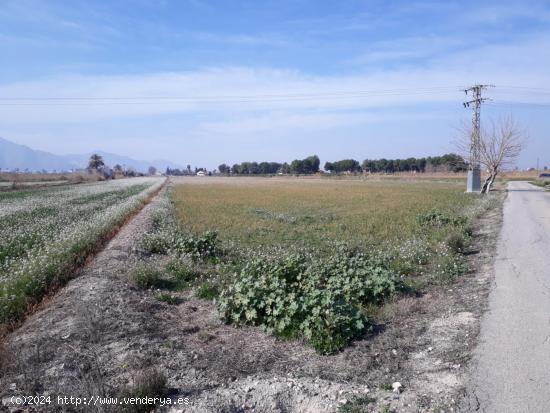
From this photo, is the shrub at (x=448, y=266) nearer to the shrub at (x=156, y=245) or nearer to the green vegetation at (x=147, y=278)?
the green vegetation at (x=147, y=278)

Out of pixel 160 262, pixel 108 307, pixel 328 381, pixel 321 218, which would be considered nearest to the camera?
pixel 328 381

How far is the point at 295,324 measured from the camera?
6605 millimetres

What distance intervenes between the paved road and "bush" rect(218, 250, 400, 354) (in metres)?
1.66

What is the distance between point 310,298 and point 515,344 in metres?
2.70

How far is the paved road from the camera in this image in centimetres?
451

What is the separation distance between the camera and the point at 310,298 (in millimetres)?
6902

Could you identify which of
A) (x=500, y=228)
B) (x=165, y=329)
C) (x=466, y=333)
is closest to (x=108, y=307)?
(x=165, y=329)

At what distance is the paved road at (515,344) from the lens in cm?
451

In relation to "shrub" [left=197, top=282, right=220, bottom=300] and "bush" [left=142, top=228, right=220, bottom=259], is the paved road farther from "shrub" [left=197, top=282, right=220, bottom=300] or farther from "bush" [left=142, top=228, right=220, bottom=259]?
"bush" [left=142, top=228, right=220, bottom=259]

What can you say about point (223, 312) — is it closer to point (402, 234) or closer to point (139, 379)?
→ point (139, 379)

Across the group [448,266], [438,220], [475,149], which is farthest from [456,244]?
[475,149]

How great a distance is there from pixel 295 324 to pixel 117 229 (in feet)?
43.4

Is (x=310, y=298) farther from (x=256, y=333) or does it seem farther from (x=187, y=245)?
(x=187, y=245)

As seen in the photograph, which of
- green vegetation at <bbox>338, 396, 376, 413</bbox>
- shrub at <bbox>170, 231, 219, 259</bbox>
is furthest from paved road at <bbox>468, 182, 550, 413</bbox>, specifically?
shrub at <bbox>170, 231, 219, 259</bbox>
